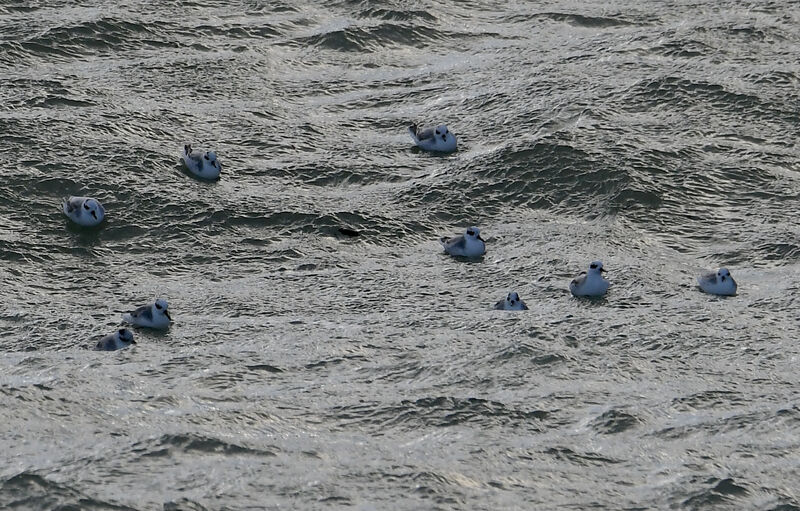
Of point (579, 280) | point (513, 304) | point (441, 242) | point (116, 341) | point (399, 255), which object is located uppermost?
point (579, 280)

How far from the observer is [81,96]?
22.1 m

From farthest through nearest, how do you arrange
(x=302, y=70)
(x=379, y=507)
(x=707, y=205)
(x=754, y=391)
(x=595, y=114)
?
(x=302, y=70) → (x=595, y=114) → (x=707, y=205) → (x=754, y=391) → (x=379, y=507)

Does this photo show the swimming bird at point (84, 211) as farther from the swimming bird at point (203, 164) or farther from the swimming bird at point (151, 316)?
the swimming bird at point (151, 316)

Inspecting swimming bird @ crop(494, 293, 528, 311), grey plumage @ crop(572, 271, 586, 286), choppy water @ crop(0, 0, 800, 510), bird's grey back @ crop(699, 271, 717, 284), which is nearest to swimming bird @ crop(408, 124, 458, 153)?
choppy water @ crop(0, 0, 800, 510)

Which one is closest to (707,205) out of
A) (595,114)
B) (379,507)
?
(595,114)

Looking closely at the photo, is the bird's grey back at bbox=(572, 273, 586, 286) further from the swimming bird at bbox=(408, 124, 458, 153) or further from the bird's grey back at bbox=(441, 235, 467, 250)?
the swimming bird at bbox=(408, 124, 458, 153)

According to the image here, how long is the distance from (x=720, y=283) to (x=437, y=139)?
539cm

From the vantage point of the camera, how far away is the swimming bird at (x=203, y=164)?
1980cm

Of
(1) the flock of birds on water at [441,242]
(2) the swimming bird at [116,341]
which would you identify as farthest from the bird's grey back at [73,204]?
(2) the swimming bird at [116,341]

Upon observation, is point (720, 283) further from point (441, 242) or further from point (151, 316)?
point (151, 316)

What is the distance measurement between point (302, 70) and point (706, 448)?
12.5 m

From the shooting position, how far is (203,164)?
19781 mm

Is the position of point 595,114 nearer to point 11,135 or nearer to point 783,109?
point 783,109

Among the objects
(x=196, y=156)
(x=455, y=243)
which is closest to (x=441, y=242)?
(x=455, y=243)
